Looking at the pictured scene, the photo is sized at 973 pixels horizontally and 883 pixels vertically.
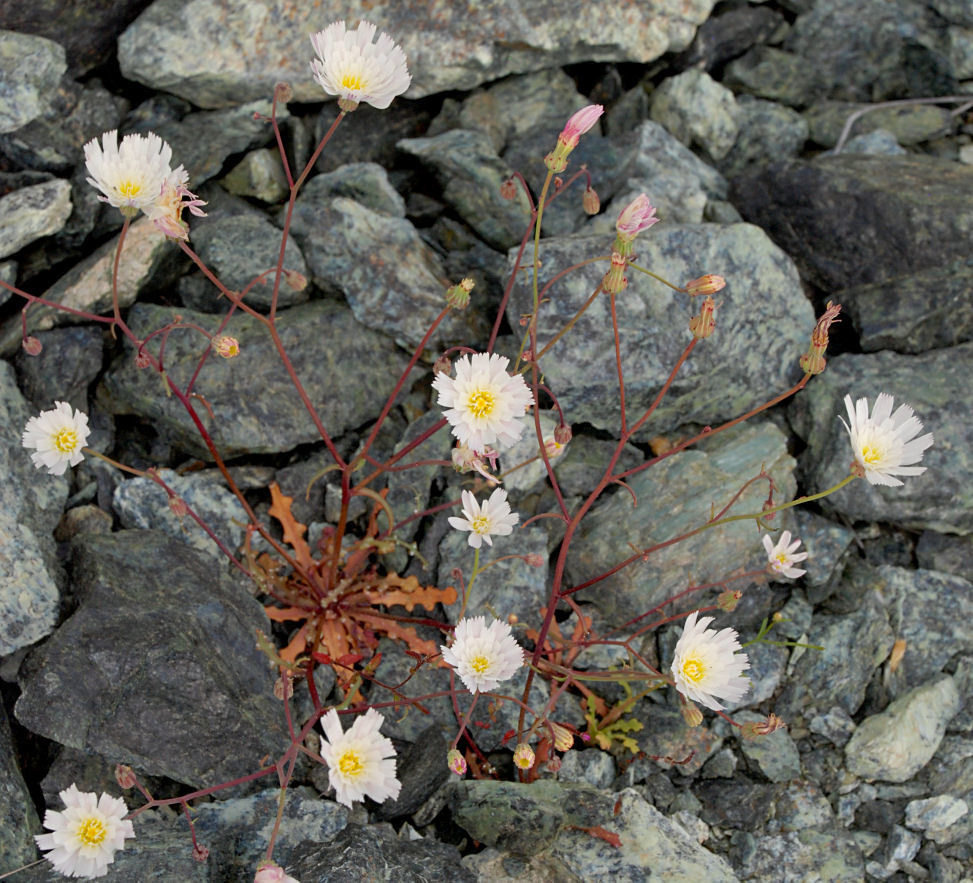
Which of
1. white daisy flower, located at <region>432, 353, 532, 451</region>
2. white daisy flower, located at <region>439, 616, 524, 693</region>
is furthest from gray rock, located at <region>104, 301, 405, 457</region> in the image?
white daisy flower, located at <region>439, 616, 524, 693</region>

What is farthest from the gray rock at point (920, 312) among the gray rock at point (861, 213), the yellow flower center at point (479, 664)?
the yellow flower center at point (479, 664)

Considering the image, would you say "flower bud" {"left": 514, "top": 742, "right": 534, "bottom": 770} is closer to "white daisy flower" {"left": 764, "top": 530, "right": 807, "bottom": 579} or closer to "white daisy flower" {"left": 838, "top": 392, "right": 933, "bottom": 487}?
"white daisy flower" {"left": 764, "top": 530, "right": 807, "bottom": 579}

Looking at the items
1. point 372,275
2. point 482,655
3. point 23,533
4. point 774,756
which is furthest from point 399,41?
point 774,756

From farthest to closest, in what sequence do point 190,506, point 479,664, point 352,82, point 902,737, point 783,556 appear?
point 190,506 → point 902,737 → point 783,556 → point 352,82 → point 479,664

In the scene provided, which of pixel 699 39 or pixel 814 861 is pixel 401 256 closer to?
pixel 699 39

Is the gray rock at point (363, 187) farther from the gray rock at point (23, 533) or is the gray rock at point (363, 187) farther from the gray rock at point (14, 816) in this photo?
the gray rock at point (14, 816)

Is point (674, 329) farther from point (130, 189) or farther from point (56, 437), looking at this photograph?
point (56, 437)
